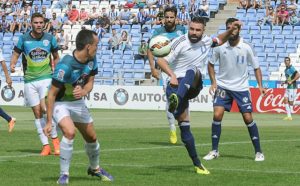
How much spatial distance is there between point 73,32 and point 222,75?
3246 centimetres

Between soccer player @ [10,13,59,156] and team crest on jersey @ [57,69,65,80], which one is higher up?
team crest on jersey @ [57,69,65,80]

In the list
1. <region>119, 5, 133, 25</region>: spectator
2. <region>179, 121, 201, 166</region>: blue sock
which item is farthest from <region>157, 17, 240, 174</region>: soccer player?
<region>119, 5, 133, 25</region>: spectator

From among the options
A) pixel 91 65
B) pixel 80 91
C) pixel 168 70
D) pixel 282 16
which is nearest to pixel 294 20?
pixel 282 16

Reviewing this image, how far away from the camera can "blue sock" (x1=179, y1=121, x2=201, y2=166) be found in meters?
13.9

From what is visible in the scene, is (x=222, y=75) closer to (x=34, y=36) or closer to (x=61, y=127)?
(x=34, y=36)

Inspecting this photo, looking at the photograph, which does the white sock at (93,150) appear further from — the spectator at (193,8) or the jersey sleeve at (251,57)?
the spectator at (193,8)

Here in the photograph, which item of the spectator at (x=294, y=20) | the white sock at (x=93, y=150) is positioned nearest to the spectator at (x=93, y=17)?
the spectator at (x=294, y=20)

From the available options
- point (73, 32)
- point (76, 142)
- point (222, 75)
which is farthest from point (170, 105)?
point (73, 32)

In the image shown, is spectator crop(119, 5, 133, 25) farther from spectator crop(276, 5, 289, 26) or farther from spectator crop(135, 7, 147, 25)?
spectator crop(276, 5, 289, 26)

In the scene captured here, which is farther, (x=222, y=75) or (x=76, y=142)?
(x=76, y=142)

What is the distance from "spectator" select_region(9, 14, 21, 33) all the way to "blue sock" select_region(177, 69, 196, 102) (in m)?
37.8

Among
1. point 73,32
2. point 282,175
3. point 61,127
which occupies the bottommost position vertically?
point 73,32

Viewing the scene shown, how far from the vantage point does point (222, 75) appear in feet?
55.1

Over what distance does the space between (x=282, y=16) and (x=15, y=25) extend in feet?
50.6
